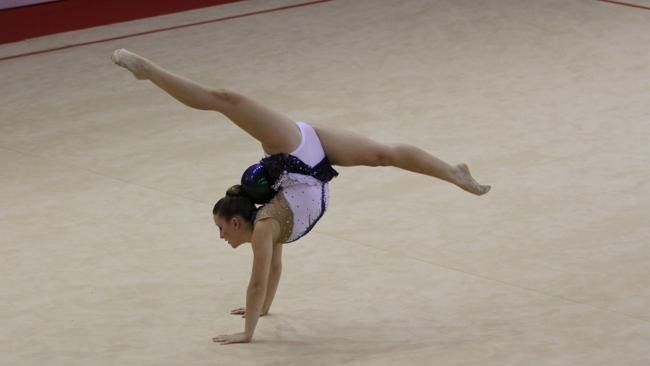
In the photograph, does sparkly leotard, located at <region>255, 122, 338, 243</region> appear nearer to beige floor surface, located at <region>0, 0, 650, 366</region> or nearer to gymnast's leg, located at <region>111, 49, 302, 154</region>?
gymnast's leg, located at <region>111, 49, 302, 154</region>

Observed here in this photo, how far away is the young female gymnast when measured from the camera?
4395 millimetres

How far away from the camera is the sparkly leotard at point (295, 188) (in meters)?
4.52

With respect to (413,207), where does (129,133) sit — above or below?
below

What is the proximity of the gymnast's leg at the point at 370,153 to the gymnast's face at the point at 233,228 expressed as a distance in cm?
48

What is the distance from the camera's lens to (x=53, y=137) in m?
7.31

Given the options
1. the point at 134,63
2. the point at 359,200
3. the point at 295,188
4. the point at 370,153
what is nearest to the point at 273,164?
the point at 295,188

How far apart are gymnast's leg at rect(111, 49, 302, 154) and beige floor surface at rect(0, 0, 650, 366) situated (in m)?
0.78

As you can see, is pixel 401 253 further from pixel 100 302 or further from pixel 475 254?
pixel 100 302

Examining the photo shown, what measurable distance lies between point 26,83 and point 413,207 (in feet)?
11.6

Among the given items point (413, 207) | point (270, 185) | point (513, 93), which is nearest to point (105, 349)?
point (270, 185)

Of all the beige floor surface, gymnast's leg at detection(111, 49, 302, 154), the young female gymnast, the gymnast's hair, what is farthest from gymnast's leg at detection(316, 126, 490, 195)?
the beige floor surface

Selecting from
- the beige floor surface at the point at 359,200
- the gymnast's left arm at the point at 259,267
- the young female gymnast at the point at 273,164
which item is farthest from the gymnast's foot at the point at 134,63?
the beige floor surface at the point at 359,200

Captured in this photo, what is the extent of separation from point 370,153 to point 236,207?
0.60m

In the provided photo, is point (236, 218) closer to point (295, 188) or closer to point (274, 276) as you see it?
point (295, 188)
